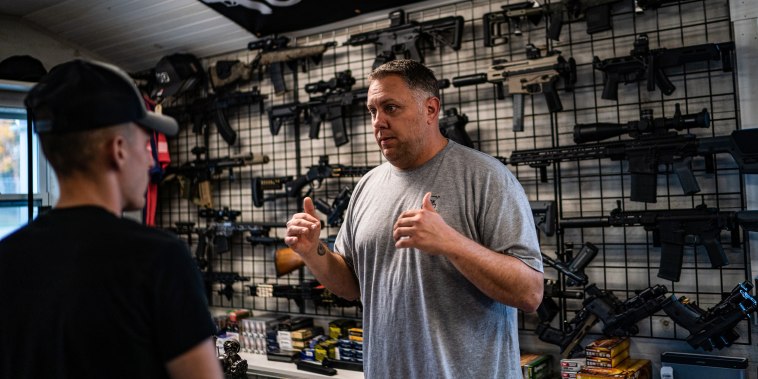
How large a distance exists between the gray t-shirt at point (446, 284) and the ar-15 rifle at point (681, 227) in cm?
131

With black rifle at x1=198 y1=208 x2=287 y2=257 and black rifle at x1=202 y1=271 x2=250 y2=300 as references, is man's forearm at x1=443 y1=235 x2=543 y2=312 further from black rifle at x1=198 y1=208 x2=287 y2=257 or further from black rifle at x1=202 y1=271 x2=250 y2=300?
black rifle at x1=202 y1=271 x2=250 y2=300

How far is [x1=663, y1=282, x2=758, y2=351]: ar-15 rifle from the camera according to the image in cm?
262

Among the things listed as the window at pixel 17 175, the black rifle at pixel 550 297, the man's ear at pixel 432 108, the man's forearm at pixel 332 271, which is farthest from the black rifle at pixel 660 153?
the window at pixel 17 175

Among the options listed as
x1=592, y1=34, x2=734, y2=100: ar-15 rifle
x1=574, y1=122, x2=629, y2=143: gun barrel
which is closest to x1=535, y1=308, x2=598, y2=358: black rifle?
x1=574, y1=122, x2=629, y2=143: gun barrel

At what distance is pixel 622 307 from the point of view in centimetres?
291

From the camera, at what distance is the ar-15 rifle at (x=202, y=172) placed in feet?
14.3

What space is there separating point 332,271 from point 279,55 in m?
2.39

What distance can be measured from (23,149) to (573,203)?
12.2ft

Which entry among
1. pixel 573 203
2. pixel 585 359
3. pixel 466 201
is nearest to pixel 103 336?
pixel 466 201

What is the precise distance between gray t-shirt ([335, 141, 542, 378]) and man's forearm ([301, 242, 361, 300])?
0.47ft

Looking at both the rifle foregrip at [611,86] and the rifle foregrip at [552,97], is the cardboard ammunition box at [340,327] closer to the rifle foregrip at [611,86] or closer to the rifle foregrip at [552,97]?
the rifle foregrip at [552,97]

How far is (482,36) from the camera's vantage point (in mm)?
3562

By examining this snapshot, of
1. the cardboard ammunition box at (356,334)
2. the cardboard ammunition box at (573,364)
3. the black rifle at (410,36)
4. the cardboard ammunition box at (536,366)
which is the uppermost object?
the black rifle at (410,36)

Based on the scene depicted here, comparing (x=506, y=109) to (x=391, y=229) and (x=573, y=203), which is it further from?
(x=391, y=229)
